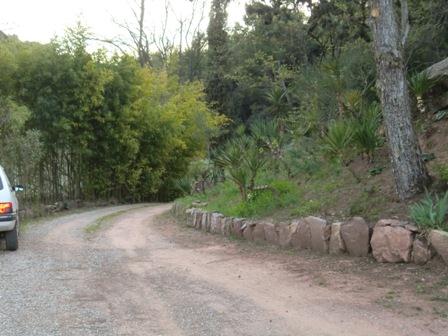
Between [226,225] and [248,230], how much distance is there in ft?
3.69

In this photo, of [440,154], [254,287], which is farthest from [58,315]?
[440,154]

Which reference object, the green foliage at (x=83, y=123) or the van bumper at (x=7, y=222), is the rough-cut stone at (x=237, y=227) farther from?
the green foliage at (x=83, y=123)

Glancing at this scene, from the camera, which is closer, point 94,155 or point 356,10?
point 356,10

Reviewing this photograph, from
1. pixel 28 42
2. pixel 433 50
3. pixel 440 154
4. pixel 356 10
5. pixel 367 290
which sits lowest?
Result: pixel 367 290

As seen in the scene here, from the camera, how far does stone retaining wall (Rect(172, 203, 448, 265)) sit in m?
7.32

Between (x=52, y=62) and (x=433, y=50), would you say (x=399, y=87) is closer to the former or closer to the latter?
(x=433, y=50)

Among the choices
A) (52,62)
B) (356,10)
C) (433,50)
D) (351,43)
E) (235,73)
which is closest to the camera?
(433,50)

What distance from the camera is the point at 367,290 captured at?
6754 mm

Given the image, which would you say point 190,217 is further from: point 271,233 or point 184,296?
point 184,296

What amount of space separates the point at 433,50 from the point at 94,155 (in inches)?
562

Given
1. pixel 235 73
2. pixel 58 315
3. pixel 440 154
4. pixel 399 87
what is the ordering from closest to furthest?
pixel 58 315, pixel 399 87, pixel 440 154, pixel 235 73

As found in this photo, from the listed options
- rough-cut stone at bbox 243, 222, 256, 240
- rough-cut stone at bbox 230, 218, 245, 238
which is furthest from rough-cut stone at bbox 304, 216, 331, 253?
rough-cut stone at bbox 230, 218, 245, 238

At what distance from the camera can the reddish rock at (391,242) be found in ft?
24.7

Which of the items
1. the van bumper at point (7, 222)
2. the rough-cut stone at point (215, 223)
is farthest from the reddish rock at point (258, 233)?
the van bumper at point (7, 222)
